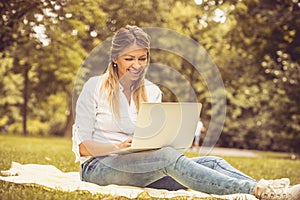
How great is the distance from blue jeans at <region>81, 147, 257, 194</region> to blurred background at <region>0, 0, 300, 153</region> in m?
2.82

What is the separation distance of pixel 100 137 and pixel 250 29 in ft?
21.0

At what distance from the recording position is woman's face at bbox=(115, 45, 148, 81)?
3.71m

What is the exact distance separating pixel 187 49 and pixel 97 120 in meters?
16.2

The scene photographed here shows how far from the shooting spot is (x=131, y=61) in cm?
371

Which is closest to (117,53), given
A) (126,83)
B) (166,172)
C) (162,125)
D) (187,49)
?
(126,83)

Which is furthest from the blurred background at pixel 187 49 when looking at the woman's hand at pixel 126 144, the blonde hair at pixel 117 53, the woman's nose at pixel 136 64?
the woman's hand at pixel 126 144

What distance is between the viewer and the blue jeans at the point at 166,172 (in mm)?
3281

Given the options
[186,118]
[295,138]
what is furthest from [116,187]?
[295,138]

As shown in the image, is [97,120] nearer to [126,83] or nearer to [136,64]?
[126,83]

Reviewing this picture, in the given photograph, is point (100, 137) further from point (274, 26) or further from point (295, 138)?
point (295, 138)

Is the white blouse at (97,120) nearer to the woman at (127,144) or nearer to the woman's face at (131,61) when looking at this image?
the woman at (127,144)

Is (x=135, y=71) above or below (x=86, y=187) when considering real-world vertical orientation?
above

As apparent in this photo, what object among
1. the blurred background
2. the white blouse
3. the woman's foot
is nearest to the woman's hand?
the white blouse

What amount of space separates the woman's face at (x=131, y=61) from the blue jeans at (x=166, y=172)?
0.63 m
